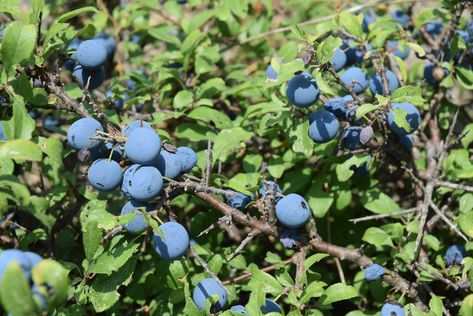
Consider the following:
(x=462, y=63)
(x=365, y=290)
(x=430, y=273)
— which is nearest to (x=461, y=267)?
(x=430, y=273)

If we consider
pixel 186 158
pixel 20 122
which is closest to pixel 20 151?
pixel 20 122

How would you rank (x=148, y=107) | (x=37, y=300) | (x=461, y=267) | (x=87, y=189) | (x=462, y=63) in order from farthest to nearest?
(x=148, y=107) < (x=462, y=63) < (x=87, y=189) < (x=461, y=267) < (x=37, y=300)

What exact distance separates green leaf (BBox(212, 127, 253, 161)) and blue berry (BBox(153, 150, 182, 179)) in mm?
328

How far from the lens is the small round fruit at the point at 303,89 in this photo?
1.71 meters

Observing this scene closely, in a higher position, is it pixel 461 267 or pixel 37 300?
pixel 37 300

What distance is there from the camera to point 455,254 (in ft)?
6.25

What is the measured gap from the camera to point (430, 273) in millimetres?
1730

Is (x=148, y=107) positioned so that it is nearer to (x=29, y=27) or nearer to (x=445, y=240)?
(x=29, y=27)

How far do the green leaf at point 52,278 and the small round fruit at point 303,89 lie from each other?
880 millimetres

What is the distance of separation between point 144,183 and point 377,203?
970mm

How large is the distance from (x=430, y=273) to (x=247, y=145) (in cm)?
85

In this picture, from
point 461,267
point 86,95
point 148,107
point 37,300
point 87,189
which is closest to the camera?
point 37,300

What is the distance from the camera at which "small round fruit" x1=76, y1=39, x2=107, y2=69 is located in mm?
1846

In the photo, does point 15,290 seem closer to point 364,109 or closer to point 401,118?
point 364,109
